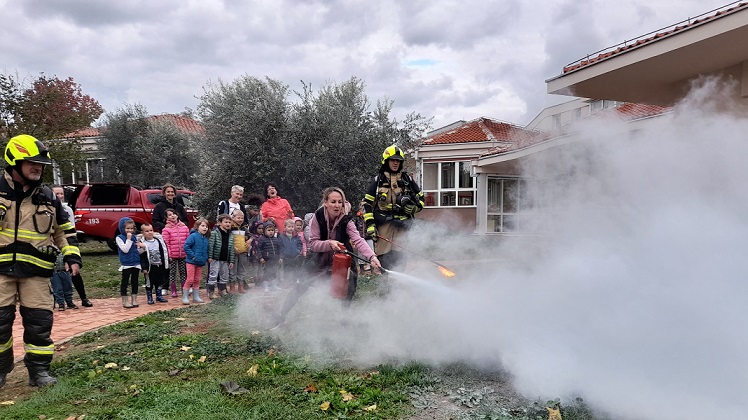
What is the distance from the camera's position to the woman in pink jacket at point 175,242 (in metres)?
8.67

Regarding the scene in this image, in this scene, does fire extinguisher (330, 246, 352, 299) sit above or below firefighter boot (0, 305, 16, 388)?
above

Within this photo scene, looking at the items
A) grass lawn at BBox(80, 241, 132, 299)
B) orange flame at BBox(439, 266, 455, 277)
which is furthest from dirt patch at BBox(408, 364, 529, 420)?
grass lawn at BBox(80, 241, 132, 299)

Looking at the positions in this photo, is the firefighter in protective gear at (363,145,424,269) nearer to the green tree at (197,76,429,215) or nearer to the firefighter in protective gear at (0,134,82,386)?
the firefighter in protective gear at (0,134,82,386)

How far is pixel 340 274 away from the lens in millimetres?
5160

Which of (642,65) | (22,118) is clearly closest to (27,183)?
(642,65)

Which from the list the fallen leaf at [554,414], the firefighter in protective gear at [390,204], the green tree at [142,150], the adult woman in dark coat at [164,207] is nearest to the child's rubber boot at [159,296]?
the adult woman in dark coat at [164,207]

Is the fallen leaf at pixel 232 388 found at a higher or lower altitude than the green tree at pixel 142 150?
lower

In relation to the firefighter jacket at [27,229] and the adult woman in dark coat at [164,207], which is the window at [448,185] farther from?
the firefighter jacket at [27,229]

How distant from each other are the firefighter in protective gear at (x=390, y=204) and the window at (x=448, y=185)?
17606 millimetres

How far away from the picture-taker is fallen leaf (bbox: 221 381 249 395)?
3893 millimetres

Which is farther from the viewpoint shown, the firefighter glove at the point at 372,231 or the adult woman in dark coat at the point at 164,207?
the adult woman in dark coat at the point at 164,207

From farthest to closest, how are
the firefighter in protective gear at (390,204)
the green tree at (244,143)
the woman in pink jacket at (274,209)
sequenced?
the green tree at (244,143) → the woman in pink jacket at (274,209) → the firefighter in protective gear at (390,204)

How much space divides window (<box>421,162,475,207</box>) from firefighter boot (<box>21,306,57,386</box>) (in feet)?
67.5

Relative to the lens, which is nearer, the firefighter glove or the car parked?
the firefighter glove
